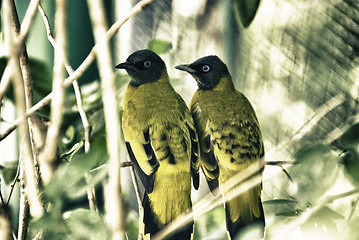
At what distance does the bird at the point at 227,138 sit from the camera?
16.9 inches

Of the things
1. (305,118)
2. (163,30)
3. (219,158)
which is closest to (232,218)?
(219,158)

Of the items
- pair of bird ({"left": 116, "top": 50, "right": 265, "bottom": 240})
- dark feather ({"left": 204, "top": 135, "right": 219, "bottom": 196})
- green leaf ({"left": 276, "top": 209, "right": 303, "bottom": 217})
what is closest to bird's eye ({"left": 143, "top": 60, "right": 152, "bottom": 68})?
pair of bird ({"left": 116, "top": 50, "right": 265, "bottom": 240})

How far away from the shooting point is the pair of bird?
41cm

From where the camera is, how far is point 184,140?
0.43 meters

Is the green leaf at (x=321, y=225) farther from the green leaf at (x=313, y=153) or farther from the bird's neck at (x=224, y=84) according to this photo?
the bird's neck at (x=224, y=84)

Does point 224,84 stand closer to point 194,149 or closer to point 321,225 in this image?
point 194,149

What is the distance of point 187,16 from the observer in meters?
0.65

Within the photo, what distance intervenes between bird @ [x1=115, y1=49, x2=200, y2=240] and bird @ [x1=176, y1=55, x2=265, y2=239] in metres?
0.02

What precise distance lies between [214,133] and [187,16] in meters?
0.28

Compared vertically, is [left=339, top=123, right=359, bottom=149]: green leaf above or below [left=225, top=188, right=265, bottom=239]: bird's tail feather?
above

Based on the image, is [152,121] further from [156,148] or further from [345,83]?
[345,83]

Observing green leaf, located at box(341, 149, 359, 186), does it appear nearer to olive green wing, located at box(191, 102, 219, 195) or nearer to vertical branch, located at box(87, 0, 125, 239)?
olive green wing, located at box(191, 102, 219, 195)

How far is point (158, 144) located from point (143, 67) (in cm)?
10

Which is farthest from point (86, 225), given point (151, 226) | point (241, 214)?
point (241, 214)
